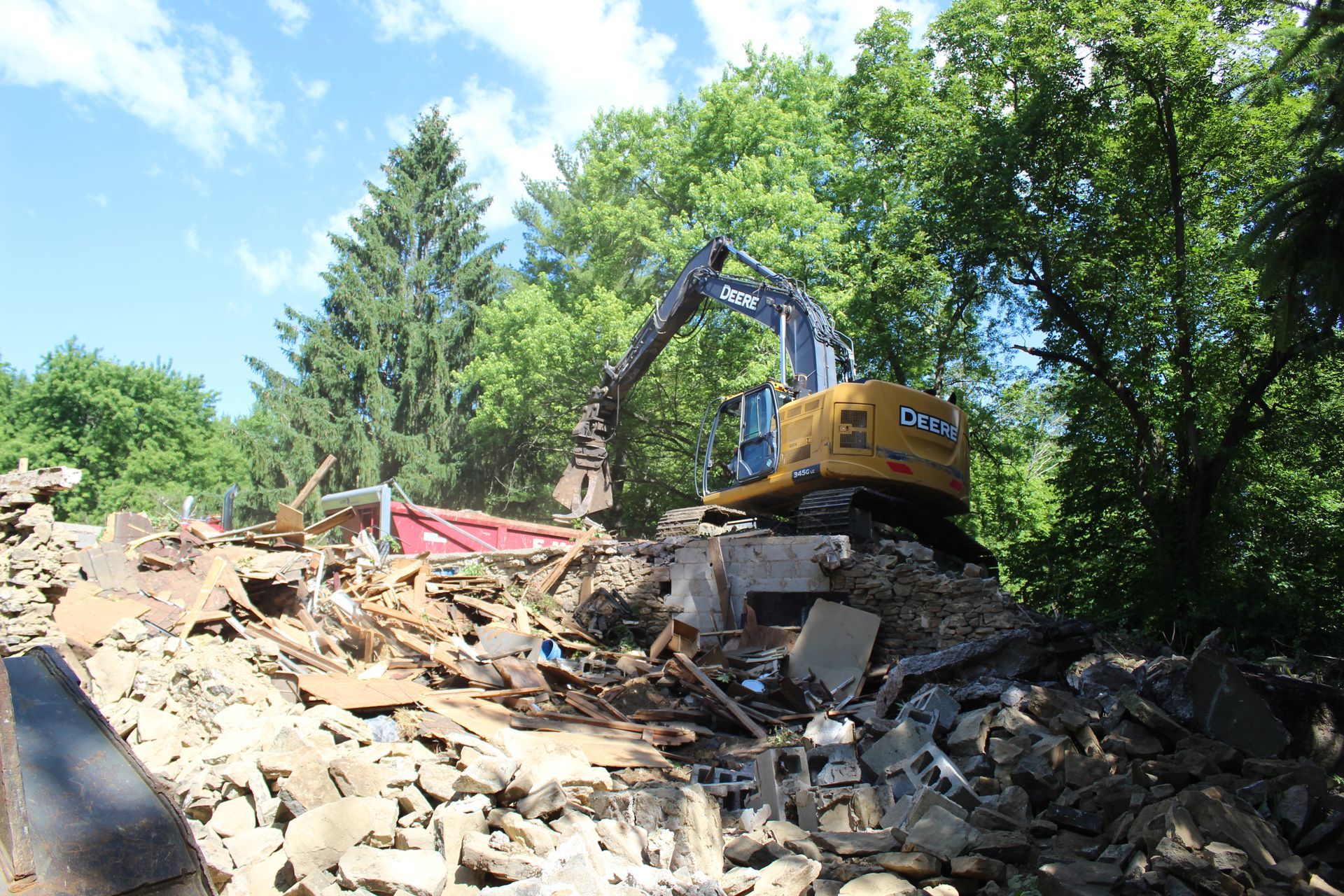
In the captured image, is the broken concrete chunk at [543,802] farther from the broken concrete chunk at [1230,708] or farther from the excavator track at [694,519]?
the excavator track at [694,519]

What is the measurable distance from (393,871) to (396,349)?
2600 centimetres

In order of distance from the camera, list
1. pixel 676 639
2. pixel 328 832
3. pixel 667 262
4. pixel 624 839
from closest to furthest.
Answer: pixel 328 832 < pixel 624 839 < pixel 676 639 < pixel 667 262

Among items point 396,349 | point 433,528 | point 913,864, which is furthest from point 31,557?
point 396,349

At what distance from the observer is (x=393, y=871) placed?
12.7 ft

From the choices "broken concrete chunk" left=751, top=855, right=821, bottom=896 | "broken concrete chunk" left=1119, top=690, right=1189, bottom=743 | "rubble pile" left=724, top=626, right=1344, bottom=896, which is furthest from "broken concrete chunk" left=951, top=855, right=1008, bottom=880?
"broken concrete chunk" left=1119, top=690, right=1189, bottom=743

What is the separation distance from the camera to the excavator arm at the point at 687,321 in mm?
11180

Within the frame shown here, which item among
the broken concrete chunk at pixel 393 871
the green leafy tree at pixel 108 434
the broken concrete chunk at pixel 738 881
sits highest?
the green leafy tree at pixel 108 434

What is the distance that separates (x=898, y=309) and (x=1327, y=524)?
24.8ft

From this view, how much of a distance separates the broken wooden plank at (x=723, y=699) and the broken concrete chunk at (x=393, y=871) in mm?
3747

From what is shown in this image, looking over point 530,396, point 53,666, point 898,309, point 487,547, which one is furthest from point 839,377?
point 530,396

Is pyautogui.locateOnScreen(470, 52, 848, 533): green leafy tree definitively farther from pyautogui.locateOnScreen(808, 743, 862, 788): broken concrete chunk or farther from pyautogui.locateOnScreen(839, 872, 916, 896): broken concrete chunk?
pyautogui.locateOnScreen(839, 872, 916, 896): broken concrete chunk

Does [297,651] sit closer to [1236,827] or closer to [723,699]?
[723,699]

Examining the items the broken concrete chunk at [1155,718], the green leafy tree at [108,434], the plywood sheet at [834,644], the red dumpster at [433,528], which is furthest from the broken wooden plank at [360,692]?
the green leafy tree at [108,434]

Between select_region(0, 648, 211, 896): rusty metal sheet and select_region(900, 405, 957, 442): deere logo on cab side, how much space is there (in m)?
8.31
